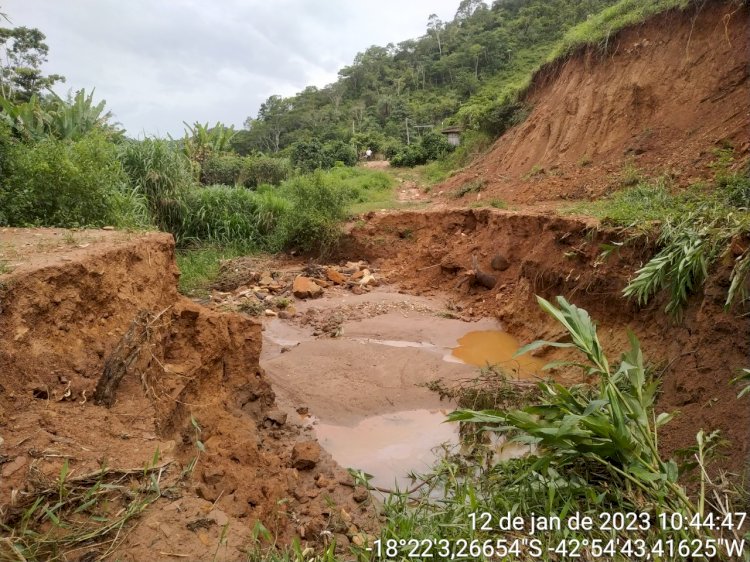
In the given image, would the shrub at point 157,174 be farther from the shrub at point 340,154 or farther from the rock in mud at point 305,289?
the shrub at point 340,154

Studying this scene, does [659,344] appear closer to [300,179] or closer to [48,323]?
[48,323]

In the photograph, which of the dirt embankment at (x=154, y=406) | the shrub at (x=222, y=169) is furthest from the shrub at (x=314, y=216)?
the shrub at (x=222, y=169)

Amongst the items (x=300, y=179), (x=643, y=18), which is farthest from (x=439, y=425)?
(x=643, y=18)

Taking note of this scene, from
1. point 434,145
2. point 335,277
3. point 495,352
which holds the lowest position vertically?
point 495,352

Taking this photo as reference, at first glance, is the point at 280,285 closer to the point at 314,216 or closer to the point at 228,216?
the point at 314,216

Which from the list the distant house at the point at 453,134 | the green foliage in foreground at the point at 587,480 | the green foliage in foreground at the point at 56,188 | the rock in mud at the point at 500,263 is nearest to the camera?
the green foliage in foreground at the point at 587,480

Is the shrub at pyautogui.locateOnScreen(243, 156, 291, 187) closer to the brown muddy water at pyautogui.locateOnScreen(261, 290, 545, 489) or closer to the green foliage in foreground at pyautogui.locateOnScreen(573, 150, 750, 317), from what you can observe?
the brown muddy water at pyautogui.locateOnScreen(261, 290, 545, 489)

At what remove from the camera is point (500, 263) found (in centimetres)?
834

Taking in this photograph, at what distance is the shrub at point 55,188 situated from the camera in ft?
19.0

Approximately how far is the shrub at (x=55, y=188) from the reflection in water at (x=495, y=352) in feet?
16.7

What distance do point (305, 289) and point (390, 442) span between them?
4.84 metres

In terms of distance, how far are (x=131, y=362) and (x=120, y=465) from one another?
937 millimetres

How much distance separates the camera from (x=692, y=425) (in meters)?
3.16

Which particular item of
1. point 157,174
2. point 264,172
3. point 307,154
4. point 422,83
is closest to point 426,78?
point 422,83
